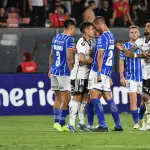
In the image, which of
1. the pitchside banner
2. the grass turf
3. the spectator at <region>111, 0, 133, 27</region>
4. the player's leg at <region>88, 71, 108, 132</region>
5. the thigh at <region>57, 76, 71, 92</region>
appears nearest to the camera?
the grass turf

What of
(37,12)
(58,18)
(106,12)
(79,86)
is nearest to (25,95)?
(58,18)

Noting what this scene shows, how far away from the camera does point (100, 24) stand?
55.1ft

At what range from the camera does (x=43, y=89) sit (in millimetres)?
24656

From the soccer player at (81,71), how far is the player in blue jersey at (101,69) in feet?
0.63

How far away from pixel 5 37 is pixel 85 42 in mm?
10156

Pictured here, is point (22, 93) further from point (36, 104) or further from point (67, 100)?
point (67, 100)

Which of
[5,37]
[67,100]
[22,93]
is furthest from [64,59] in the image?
[5,37]

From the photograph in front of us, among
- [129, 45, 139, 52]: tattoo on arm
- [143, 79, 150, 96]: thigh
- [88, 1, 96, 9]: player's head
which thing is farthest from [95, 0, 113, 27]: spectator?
[129, 45, 139, 52]: tattoo on arm

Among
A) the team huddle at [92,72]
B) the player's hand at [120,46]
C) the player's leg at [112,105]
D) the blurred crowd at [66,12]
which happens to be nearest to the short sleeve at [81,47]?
the team huddle at [92,72]

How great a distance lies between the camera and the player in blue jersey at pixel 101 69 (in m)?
16.6

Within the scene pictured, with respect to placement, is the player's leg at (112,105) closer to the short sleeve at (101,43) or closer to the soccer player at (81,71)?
the soccer player at (81,71)

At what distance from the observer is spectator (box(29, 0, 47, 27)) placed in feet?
91.6

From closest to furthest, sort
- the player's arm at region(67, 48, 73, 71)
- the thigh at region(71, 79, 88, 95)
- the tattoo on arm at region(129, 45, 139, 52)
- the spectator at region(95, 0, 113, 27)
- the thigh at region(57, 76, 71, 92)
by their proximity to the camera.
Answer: the thigh at region(71, 79, 88, 95), the player's arm at region(67, 48, 73, 71), the tattoo on arm at region(129, 45, 139, 52), the thigh at region(57, 76, 71, 92), the spectator at region(95, 0, 113, 27)

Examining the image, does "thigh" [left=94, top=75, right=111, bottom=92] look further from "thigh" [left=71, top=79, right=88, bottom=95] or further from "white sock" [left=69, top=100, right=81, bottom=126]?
"white sock" [left=69, top=100, right=81, bottom=126]
